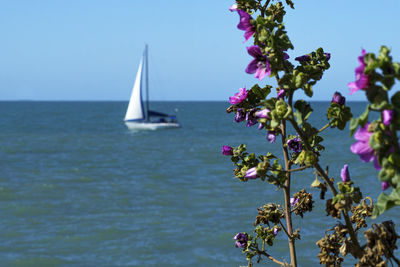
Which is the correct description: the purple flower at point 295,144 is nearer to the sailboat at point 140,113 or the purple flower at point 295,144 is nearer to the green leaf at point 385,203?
the green leaf at point 385,203

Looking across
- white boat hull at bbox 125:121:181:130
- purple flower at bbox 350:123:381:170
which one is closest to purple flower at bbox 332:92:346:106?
purple flower at bbox 350:123:381:170

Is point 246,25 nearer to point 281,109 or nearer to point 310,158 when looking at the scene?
point 281,109

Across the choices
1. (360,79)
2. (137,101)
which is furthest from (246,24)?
(137,101)

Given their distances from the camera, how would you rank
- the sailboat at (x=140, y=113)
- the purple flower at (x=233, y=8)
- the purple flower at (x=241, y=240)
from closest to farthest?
the purple flower at (x=233, y=8)
the purple flower at (x=241, y=240)
the sailboat at (x=140, y=113)

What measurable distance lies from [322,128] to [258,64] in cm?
33

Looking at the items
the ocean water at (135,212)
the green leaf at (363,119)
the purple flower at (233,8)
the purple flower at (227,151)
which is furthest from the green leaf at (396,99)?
the ocean water at (135,212)

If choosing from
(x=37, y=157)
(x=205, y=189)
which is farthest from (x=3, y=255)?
(x=37, y=157)

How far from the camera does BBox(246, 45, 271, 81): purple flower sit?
1969mm

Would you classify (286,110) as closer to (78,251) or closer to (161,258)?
(161,258)

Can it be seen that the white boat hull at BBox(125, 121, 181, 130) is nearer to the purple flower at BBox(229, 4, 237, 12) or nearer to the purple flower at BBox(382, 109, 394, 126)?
the purple flower at BBox(229, 4, 237, 12)

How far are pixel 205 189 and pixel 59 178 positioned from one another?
7.79 meters

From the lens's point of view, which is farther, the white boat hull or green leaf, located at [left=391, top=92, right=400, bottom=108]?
the white boat hull

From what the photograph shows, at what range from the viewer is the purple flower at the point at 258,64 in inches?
77.5

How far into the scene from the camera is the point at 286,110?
1826mm
